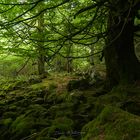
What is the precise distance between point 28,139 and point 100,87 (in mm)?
3069

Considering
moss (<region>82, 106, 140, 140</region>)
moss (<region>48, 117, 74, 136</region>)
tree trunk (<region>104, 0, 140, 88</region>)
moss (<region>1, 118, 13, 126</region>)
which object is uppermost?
tree trunk (<region>104, 0, 140, 88</region>)

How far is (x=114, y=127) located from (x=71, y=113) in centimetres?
253

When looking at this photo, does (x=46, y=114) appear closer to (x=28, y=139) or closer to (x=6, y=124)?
(x=6, y=124)

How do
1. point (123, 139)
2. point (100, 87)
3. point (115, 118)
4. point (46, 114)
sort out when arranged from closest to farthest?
point (123, 139), point (115, 118), point (46, 114), point (100, 87)

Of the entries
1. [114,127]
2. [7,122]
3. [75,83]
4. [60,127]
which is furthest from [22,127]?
[75,83]

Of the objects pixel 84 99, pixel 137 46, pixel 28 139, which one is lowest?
pixel 28 139

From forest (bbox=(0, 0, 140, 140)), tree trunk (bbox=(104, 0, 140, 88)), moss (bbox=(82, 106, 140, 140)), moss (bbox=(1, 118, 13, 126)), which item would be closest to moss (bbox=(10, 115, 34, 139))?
forest (bbox=(0, 0, 140, 140))

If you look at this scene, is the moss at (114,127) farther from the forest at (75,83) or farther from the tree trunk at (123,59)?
the tree trunk at (123,59)

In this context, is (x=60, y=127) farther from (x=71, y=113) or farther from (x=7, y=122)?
(x=7, y=122)

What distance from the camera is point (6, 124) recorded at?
234 inches

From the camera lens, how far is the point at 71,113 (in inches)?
222

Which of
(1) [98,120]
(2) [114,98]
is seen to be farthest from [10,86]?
(1) [98,120]

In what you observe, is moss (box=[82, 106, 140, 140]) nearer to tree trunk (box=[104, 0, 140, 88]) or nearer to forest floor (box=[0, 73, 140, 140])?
forest floor (box=[0, 73, 140, 140])

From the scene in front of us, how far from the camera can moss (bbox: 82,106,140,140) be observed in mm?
2943
